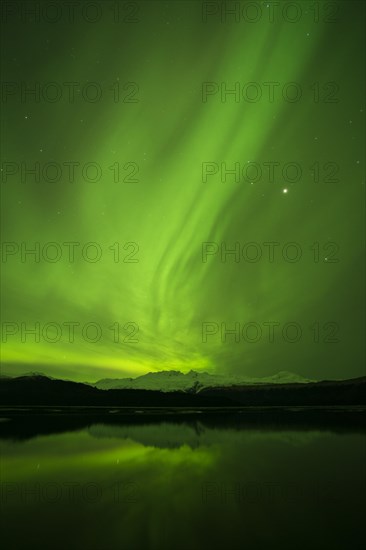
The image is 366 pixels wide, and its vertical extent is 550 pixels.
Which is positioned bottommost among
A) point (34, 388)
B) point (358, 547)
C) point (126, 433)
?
point (358, 547)

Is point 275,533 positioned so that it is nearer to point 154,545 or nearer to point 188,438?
point 154,545

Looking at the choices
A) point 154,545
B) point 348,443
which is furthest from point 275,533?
point 348,443

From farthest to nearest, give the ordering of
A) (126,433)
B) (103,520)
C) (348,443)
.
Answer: (126,433) → (348,443) → (103,520)

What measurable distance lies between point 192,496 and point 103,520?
11.7 feet

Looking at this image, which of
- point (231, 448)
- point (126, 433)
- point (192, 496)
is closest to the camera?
point (192, 496)

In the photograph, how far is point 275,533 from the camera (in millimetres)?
10578

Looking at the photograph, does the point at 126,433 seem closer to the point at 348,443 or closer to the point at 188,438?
the point at 188,438

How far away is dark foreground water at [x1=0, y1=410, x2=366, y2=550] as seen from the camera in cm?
1031

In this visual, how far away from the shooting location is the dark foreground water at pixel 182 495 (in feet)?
33.8

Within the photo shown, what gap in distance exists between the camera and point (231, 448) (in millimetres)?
24578

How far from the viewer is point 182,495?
14266 mm

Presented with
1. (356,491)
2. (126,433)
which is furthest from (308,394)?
(356,491)

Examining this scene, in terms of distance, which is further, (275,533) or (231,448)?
(231,448)

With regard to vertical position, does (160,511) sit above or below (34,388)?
below
